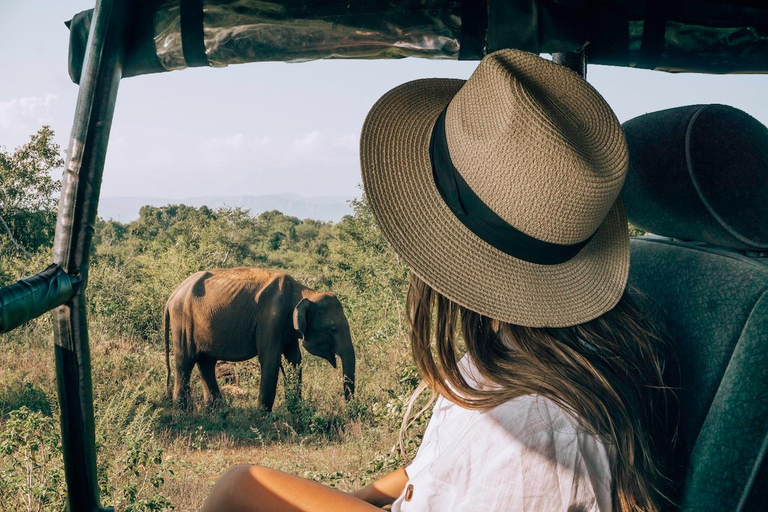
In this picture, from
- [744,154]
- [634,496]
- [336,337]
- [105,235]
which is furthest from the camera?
[105,235]

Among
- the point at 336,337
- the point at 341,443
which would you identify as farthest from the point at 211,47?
the point at 336,337

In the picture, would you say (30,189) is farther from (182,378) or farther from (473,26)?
(473,26)

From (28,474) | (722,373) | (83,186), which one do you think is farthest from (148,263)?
(722,373)

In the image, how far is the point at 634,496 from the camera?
822 millimetres

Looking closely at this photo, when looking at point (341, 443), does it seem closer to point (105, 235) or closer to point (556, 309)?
point (556, 309)


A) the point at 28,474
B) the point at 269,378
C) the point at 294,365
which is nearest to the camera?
the point at 28,474

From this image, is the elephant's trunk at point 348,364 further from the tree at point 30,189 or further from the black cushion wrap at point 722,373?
the black cushion wrap at point 722,373

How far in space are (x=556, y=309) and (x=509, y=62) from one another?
1.17ft

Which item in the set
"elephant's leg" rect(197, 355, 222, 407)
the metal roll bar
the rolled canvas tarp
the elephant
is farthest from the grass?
the rolled canvas tarp

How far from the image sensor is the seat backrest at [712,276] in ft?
2.71

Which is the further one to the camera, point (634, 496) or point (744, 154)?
point (744, 154)

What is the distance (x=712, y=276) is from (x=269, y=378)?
563cm

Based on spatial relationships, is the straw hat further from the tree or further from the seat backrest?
the tree

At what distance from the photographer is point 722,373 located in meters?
0.87
